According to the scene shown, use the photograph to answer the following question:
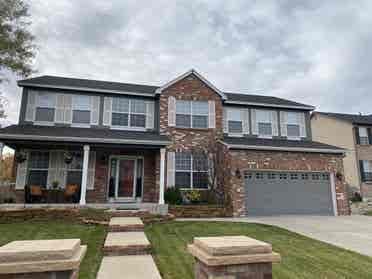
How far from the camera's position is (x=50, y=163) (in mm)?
12477

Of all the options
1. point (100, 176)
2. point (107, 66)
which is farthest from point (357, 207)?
point (107, 66)

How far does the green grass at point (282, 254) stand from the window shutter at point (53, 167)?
6.44m

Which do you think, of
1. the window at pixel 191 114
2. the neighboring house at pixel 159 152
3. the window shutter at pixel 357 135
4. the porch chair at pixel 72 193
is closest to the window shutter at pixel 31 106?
the neighboring house at pixel 159 152

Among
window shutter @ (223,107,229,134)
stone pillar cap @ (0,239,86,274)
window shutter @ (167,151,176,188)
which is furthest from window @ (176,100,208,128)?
stone pillar cap @ (0,239,86,274)

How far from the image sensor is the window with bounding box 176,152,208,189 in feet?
44.4

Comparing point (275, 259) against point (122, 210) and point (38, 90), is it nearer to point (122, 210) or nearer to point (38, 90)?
point (122, 210)

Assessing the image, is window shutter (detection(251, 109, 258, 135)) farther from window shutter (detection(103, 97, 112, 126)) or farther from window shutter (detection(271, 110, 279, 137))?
window shutter (detection(103, 97, 112, 126))

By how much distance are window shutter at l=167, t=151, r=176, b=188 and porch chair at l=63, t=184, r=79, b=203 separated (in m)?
4.51

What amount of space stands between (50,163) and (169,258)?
9.69 meters

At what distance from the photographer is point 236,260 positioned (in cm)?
232

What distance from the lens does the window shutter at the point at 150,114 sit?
14.4 m

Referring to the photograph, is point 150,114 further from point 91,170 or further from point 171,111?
point 91,170

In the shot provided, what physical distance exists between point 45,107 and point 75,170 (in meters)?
3.76

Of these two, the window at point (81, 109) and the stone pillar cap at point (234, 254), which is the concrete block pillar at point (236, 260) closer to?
the stone pillar cap at point (234, 254)
